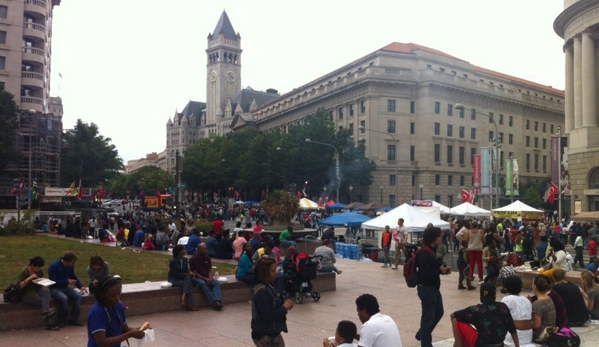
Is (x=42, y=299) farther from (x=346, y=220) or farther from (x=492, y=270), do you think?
(x=346, y=220)

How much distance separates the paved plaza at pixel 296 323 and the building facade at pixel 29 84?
49414 mm

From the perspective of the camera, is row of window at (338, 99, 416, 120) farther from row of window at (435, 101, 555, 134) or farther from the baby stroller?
the baby stroller

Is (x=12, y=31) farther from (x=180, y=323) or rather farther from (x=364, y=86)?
(x=180, y=323)

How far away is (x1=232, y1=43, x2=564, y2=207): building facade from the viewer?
7212 centimetres

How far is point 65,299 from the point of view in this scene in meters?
9.98

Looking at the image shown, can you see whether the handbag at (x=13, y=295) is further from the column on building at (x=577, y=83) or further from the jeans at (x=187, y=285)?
the column on building at (x=577, y=83)

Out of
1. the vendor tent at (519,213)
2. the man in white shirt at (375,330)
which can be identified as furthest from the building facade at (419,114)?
the man in white shirt at (375,330)

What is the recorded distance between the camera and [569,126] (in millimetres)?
53438

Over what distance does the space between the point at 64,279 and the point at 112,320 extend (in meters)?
5.33

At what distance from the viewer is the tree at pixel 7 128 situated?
50.5 m

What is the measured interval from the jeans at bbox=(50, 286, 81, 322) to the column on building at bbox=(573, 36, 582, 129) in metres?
48.8

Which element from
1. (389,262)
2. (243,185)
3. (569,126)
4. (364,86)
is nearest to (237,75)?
(243,185)

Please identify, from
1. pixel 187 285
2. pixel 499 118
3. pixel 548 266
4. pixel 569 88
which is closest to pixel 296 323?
pixel 187 285

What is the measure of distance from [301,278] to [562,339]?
243 inches
